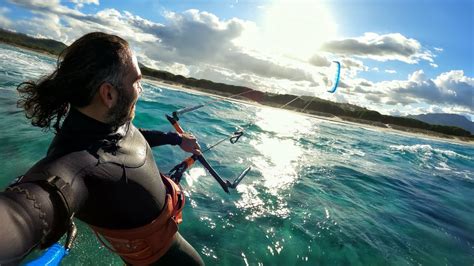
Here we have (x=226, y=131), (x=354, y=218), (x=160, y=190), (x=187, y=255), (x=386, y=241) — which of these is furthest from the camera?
(x=226, y=131)

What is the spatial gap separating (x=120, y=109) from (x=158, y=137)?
132cm

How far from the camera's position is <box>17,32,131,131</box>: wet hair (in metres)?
1.99

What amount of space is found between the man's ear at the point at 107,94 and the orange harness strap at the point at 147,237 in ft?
2.78

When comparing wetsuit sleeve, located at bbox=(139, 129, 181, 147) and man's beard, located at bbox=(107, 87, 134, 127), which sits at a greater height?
man's beard, located at bbox=(107, 87, 134, 127)

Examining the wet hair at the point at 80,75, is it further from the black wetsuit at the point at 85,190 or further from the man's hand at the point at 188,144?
the man's hand at the point at 188,144

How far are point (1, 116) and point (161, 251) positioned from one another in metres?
10.4

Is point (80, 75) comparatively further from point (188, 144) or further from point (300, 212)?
point (300, 212)

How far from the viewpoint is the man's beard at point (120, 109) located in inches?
83.3

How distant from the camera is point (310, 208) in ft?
26.0

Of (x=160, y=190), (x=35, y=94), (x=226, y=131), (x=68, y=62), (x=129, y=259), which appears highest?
(x=68, y=62)

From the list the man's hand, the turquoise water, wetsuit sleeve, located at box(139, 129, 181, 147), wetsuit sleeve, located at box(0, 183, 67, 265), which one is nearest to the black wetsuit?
wetsuit sleeve, located at box(0, 183, 67, 265)

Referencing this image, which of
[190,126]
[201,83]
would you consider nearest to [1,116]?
[190,126]

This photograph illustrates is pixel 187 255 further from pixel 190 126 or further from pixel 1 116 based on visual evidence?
pixel 190 126

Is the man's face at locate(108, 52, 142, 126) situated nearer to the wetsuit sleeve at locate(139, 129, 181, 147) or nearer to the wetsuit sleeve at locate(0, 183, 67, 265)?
the wetsuit sleeve at locate(0, 183, 67, 265)
